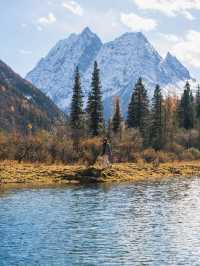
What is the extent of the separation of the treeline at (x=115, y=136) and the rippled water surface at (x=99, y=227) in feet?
79.0

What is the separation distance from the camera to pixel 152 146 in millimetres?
101375

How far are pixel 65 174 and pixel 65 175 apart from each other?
0.89 feet

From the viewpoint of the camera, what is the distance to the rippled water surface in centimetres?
2775

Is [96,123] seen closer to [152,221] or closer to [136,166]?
[136,166]

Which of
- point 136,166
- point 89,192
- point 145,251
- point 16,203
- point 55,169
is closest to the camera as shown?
point 145,251

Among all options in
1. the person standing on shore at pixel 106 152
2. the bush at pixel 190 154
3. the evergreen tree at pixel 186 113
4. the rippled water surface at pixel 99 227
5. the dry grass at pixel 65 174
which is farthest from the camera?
the evergreen tree at pixel 186 113

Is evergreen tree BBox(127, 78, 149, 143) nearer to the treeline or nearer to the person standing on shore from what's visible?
the treeline

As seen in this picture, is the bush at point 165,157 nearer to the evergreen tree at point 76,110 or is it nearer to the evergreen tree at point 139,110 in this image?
the evergreen tree at point 139,110

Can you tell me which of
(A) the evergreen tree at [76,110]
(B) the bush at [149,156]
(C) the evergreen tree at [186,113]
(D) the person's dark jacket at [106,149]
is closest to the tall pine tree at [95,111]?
(A) the evergreen tree at [76,110]

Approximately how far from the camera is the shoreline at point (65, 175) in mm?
61000

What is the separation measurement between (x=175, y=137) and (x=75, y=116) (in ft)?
70.2

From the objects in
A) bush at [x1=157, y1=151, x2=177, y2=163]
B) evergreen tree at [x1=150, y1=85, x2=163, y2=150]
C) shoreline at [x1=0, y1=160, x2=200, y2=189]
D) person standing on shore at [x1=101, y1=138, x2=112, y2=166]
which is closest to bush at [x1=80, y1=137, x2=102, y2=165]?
person standing on shore at [x1=101, y1=138, x2=112, y2=166]

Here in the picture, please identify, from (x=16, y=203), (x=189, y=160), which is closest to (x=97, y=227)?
(x=16, y=203)

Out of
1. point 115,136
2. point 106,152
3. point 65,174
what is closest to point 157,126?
point 115,136
